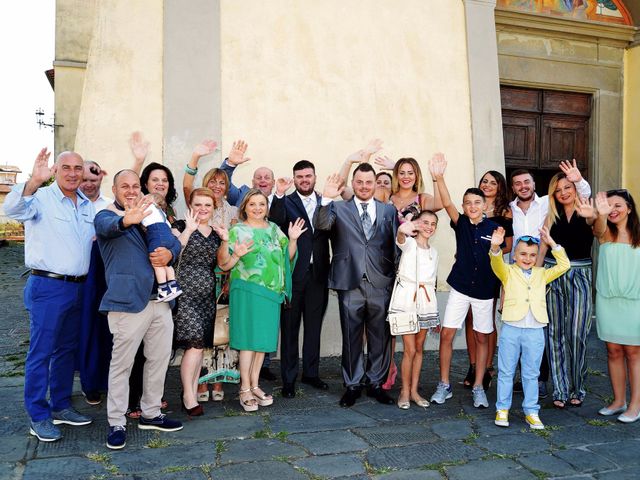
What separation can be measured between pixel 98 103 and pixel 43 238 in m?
2.57

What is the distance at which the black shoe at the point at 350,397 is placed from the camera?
4.90 metres

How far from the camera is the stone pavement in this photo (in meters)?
3.58

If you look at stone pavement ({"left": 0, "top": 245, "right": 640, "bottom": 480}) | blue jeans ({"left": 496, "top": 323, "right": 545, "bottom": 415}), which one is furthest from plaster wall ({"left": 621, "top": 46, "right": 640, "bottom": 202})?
blue jeans ({"left": 496, "top": 323, "right": 545, "bottom": 415})

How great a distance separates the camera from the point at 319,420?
4527 mm

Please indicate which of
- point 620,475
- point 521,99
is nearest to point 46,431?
point 620,475

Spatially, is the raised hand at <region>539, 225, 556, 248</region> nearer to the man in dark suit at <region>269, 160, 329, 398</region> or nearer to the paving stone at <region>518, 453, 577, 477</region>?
the paving stone at <region>518, 453, 577, 477</region>

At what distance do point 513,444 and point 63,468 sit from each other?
290 cm

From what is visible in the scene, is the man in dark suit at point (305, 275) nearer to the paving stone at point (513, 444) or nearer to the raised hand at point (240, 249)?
the raised hand at point (240, 249)

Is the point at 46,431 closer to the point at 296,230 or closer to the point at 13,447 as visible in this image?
the point at 13,447

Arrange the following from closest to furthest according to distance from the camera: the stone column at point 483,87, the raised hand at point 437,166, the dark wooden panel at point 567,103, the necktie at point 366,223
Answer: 1. the necktie at point 366,223
2. the raised hand at point 437,166
3. the stone column at point 483,87
4. the dark wooden panel at point 567,103

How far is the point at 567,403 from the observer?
500 cm

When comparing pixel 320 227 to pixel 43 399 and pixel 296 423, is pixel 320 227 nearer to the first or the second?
pixel 296 423

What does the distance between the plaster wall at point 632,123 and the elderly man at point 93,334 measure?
7794 mm

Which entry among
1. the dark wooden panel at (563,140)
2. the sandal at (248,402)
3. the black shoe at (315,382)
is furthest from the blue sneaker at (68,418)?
the dark wooden panel at (563,140)
